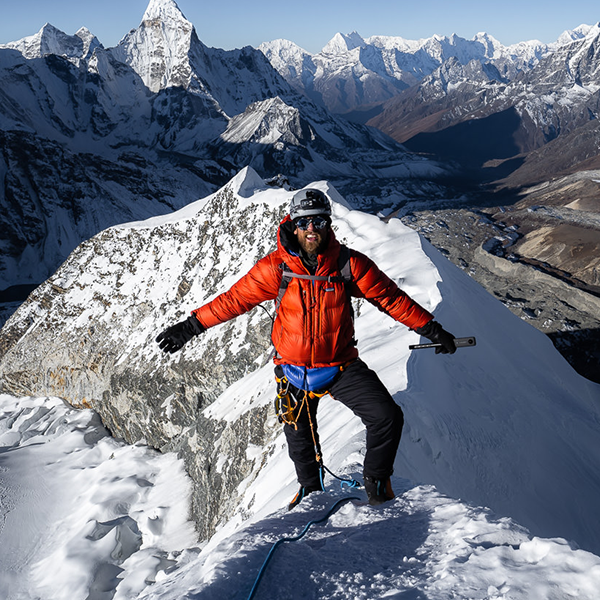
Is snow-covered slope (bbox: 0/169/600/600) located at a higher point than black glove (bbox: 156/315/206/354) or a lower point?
lower

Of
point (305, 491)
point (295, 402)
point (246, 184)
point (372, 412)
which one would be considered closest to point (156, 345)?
point (246, 184)

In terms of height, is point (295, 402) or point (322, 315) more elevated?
point (322, 315)

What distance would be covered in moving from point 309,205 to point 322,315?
4.17ft

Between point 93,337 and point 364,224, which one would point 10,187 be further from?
point 364,224

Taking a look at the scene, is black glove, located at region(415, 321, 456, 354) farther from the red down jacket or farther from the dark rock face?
the dark rock face

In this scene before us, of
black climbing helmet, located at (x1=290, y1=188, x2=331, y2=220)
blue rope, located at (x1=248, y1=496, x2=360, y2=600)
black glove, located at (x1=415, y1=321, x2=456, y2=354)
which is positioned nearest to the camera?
blue rope, located at (x1=248, y1=496, x2=360, y2=600)

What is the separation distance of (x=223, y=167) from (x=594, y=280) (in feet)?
457

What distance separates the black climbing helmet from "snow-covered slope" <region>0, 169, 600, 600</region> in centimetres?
340

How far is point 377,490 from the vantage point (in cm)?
534

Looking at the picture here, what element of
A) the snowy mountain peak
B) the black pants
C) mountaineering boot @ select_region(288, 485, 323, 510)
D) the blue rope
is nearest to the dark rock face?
the snowy mountain peak

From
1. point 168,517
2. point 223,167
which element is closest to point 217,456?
point 168,517

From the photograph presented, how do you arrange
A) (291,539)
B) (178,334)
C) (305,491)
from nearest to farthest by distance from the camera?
1. (291,539)
2. (178,334)
3. (305,491)

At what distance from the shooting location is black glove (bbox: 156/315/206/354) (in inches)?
227

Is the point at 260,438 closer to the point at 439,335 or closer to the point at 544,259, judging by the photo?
the point at 439,335
